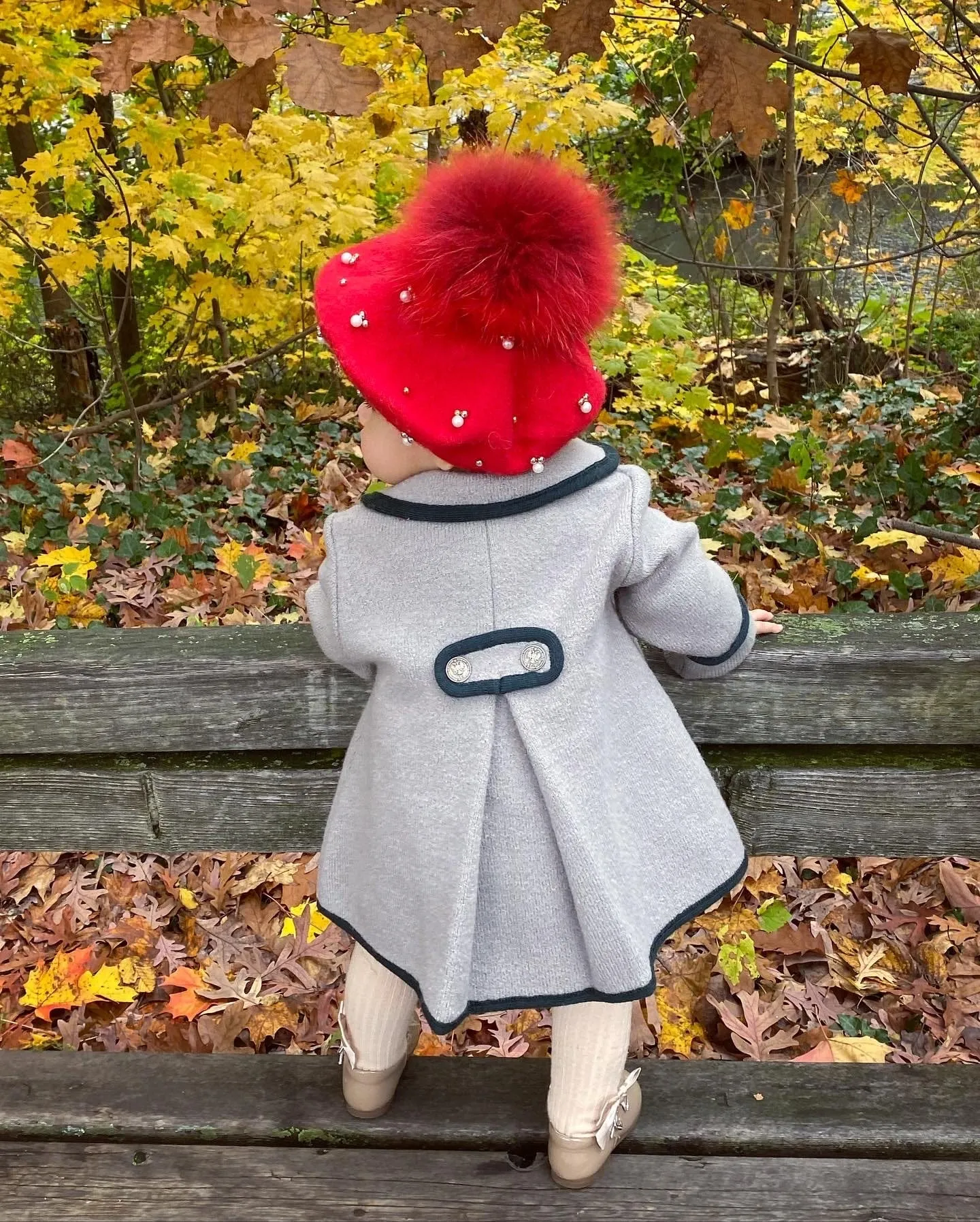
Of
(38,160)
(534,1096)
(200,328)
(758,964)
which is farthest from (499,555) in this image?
(200,328)

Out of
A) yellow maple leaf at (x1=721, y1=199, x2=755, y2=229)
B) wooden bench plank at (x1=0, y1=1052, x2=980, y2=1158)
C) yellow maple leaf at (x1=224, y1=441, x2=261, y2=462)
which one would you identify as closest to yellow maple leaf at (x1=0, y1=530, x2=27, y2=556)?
yellow maple leaf at (x1=224, y1=441, x2=261, y2=462)

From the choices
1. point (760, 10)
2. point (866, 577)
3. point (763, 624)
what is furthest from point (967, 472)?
point (763, 624)

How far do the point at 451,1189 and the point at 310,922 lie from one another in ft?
3.85

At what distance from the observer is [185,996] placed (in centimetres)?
242

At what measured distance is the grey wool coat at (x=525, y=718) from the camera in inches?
53.7

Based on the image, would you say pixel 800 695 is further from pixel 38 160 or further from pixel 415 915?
pixel 38 160

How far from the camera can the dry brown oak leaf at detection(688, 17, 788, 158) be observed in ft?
6.49

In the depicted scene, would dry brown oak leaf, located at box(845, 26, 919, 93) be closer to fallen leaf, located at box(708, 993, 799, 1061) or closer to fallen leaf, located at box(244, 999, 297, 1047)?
fallen leaf, located at box(708, 993, 799, 1061)

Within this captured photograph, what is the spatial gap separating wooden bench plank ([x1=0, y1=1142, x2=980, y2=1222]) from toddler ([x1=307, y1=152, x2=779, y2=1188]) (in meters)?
0.11

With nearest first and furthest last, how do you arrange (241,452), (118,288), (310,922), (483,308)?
1. (483,308)
2. (310,922)
3. (241,452)
4. (118,288)

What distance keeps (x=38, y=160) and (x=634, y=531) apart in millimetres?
4255

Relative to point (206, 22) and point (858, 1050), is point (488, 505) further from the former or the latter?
point (858, 1050)

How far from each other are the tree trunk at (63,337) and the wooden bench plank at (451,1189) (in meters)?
6.17

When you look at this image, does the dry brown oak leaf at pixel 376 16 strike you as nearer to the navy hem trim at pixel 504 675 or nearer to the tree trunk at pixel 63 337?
the navy hem trim at pixel 504 675
